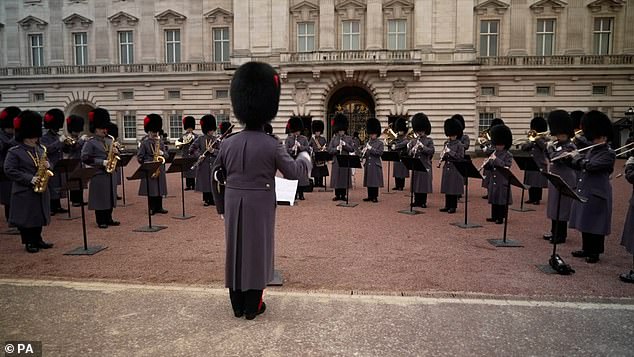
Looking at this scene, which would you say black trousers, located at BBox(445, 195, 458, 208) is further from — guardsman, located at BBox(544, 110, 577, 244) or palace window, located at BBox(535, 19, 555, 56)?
palace window, located at BBox(535, 19, 555, 56)

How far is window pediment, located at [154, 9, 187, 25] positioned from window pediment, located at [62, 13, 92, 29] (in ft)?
16.0

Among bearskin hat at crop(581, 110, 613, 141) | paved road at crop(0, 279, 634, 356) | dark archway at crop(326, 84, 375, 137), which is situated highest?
dark archway at crop(326, 84, 375, 137)

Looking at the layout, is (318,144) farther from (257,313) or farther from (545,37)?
(545,37)

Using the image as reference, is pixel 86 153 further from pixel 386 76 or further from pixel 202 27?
pixel 202 27

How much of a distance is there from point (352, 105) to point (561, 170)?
2335cm

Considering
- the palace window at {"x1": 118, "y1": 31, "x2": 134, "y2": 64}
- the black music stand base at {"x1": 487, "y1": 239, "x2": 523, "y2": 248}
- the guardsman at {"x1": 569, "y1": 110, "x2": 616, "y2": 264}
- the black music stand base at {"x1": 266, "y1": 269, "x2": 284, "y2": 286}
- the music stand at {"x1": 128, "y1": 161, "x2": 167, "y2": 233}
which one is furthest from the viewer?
the palace window at {"x1": 118, "y1": 31, "x2": 134, "y2": 64}

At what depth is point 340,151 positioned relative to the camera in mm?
12648

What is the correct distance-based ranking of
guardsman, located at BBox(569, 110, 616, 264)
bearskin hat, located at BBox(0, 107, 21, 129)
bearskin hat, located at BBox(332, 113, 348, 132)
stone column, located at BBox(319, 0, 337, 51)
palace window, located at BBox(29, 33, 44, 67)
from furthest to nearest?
palace window, located at BBox(29, 33, 44, 67)
stone column, located at BBox(319, 0, 337, 51)
bearskin hat, located at BBox(332, 113, 348, 132)
bearskin hat, located at BBox(0, 107, 21, 129)
guardsman, located at BBox(569, 110, 616, 264)

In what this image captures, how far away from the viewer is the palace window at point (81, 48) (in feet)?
108

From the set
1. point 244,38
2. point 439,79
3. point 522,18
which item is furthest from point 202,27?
point 522,18

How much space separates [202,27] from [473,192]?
23772mm

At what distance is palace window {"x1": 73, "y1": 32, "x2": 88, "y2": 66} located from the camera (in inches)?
1298

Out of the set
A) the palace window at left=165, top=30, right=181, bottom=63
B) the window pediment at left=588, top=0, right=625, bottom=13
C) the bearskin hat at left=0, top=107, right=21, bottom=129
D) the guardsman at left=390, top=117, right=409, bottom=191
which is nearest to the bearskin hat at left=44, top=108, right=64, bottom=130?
the bearskin hat at left=0, top=107, right=21, bottom=129

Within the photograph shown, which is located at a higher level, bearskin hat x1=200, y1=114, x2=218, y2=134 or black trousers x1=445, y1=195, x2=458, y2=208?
bearskin hat x1=200, y1=114, x2=218, y2=134
